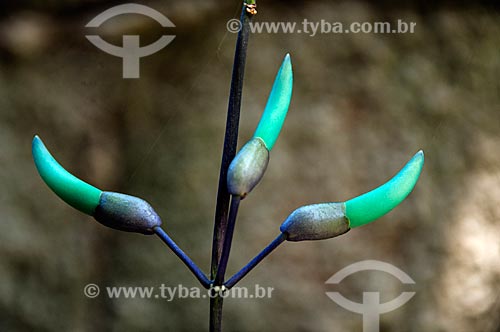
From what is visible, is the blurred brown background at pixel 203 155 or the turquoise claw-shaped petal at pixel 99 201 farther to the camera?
the blurred brown background at pixel 203 155

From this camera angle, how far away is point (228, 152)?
0.50 metres

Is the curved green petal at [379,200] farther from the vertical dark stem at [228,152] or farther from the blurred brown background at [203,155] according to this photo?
the blurred brown background at [203,155]

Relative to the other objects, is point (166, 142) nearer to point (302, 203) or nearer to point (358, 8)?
point (302, 203)

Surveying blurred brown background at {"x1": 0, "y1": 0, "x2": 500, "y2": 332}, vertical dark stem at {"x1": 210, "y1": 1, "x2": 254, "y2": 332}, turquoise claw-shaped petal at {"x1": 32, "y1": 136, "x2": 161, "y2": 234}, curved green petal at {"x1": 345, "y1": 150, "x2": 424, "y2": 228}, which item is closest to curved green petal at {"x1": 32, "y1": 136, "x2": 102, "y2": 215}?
turquoise claw-shaped petal at {"x1": 32, "y1": 136, "x2": 161, "y2": 234}

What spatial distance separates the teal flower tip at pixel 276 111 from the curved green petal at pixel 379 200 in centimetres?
9

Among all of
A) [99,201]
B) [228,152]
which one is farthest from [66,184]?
[228,152]

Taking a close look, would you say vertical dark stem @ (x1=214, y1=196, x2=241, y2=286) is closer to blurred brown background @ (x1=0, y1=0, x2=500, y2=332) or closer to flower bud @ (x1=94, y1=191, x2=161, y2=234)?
flower bud @ (x1=94, y1=191, x2=161, y2=234)

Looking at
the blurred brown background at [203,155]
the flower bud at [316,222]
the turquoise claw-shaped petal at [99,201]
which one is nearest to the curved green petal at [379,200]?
the flower bud at [316,222]

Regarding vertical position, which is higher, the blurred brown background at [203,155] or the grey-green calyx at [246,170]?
the blurred brown background at [203,155]

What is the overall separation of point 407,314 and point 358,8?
508mm

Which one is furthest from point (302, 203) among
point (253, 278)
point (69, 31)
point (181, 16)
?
point (69, 31)

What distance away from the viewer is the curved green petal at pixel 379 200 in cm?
48

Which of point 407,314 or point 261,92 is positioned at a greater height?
point 261,92

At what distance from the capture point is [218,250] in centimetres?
50
